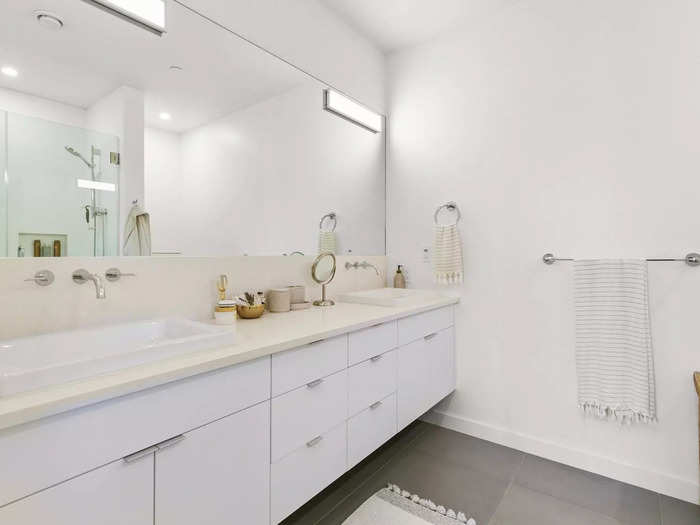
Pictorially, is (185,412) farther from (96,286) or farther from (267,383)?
(96,286)

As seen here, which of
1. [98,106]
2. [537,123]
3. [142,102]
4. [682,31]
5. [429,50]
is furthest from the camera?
[429,50]

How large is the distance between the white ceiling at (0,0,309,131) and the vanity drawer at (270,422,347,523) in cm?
137

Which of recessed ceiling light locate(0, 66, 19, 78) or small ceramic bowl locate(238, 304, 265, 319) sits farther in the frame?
small ceramic bowl locate(238, 304, 265, 319)

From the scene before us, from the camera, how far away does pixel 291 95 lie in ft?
6.68

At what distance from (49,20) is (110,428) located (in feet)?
4.28

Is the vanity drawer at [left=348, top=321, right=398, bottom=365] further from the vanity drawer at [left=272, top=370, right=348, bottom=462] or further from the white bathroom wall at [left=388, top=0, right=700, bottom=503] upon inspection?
the white bathroom wall at [left=388, top=0, right=700, bottom=503]

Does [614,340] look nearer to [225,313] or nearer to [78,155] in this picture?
[225,313]

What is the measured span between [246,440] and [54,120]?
3.92 ft

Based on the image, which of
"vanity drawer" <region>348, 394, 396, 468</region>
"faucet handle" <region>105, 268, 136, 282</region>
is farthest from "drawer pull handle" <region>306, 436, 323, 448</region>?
"faucet handle" <region>105, 268, 136, 282</region>

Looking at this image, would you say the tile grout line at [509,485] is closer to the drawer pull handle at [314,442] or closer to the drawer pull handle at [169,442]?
the drawer pull handle at [314,442]

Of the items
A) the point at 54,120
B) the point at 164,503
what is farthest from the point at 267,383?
the point at 54,120

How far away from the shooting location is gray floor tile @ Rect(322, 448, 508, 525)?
1.68 meters

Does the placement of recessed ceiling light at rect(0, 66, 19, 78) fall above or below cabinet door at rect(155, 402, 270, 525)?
above

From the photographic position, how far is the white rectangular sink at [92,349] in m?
0.81
